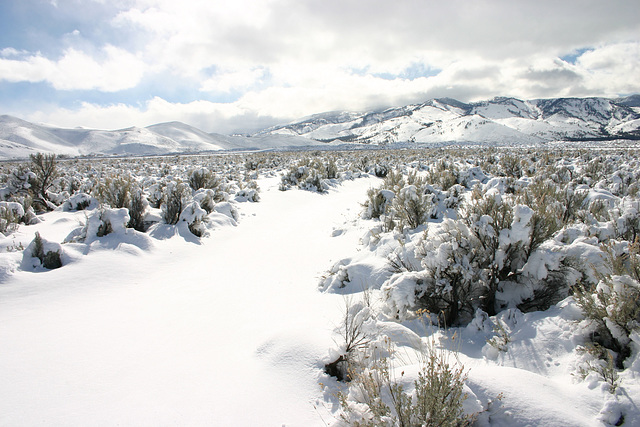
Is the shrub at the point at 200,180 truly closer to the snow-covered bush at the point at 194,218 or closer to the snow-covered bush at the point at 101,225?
the snow-covered bush at the point at 194,218

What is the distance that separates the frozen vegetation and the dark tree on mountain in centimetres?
412

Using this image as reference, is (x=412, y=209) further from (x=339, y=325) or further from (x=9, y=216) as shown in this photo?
(x=9, y=216)

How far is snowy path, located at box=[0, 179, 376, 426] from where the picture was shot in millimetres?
2133

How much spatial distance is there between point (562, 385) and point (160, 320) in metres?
3.84

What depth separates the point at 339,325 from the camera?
302cm

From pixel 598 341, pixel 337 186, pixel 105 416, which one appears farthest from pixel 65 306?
pixel 337 186

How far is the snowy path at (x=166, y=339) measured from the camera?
84.0 inches

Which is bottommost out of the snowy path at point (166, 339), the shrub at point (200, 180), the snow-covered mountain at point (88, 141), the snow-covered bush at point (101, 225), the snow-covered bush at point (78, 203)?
the snowy path at point (166, 339)

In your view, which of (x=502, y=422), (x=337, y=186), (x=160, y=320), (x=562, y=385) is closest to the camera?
(x=502, y=422)

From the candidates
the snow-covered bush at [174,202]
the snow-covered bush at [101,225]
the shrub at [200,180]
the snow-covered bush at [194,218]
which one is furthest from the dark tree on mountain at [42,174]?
the snow-covered bush at [194,218]

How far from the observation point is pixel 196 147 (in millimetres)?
98125

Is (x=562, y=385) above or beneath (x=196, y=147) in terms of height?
beneath

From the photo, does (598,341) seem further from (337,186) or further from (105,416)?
(337,186)

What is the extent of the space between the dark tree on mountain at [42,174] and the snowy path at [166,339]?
7122 millimetres
